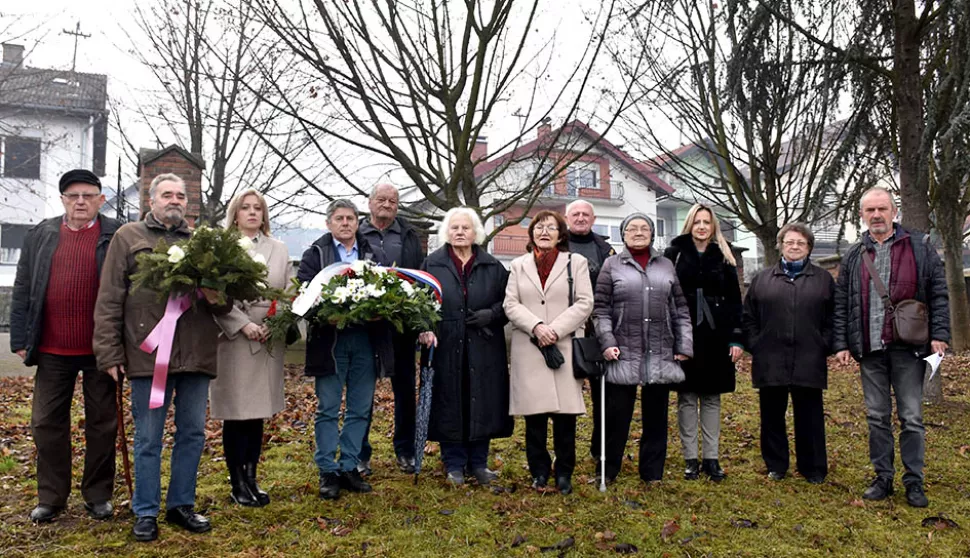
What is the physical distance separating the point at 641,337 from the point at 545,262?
0.85 metres

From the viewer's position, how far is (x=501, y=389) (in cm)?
556

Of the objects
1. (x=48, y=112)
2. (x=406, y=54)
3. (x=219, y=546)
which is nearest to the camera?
(x=219, y=546)

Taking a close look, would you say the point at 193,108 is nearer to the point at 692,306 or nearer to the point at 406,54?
the point at 406,54

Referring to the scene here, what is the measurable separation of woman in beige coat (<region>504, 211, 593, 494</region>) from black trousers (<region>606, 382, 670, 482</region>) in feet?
0.96

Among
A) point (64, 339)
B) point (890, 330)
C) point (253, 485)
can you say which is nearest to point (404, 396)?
point (253, 485)

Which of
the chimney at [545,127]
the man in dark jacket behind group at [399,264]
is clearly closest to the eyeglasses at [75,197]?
the man in dark jacket behind group at [399,264]

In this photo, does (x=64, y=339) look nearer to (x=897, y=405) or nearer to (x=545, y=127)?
(x=897, y=405)

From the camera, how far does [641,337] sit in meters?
5.55

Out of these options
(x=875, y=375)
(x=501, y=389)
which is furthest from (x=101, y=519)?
(x=875, y=375)

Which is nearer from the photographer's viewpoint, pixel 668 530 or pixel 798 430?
pixel 668 530

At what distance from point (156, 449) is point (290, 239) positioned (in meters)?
55.8

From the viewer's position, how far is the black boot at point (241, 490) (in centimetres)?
500

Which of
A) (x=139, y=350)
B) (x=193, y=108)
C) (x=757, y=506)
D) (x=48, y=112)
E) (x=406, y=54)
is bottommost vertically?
(x=757, y=506)

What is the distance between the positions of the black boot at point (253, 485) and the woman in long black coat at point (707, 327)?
2993 millimetres
